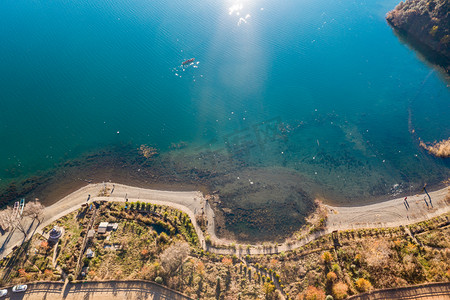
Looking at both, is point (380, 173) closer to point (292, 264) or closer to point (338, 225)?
point (338, 225)

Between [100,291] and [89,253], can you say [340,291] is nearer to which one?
[100,291]

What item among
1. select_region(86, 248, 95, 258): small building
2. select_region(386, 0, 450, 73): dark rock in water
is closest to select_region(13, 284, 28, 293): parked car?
select_region(86, 248, 95, 258): small building

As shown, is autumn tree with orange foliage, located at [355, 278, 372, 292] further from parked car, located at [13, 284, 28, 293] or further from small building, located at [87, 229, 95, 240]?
parked car, located at [13, 284, 28, 293]

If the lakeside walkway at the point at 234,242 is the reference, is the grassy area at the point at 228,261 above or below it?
below

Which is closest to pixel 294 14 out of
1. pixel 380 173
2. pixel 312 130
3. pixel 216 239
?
pixel 312 130

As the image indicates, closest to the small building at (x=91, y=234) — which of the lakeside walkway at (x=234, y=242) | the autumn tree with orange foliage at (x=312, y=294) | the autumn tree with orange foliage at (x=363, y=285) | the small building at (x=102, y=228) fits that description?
the small building at (x=102, y=228)

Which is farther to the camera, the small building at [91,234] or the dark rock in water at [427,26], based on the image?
the dark rock in water at [427,26]

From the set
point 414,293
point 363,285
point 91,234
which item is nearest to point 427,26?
point 414,293

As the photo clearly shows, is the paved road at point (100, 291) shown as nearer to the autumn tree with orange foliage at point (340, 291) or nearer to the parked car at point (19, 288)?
the parked car at point (19, 288)

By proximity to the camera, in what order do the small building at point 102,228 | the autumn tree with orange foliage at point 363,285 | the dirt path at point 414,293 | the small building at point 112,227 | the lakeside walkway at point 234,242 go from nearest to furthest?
1. the dirt path at point 414,293
2. the autumn tree with orange foliage at point 363,285
3. the small building at point 102,228
4. the small building at point 112,227
5. the lakeside walkway at point 234,242
